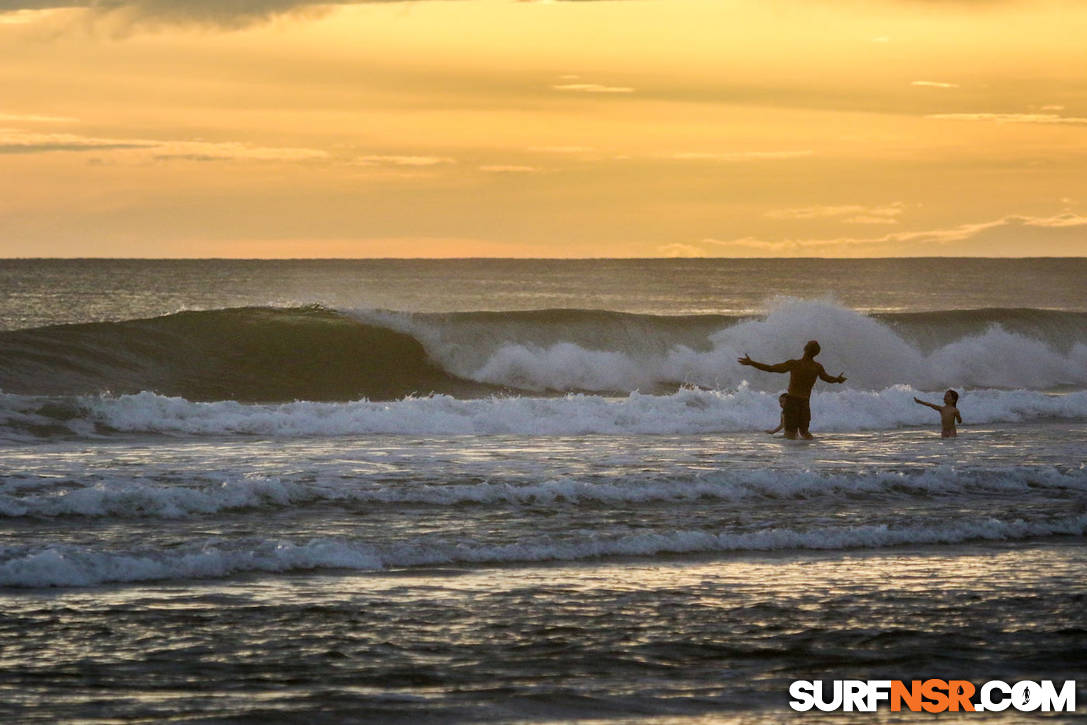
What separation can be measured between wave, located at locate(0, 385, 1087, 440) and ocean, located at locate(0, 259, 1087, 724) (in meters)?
0.07

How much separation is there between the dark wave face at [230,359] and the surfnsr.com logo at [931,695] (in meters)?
18.6

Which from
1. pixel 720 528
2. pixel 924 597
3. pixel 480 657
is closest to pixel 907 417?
pixel 720 528

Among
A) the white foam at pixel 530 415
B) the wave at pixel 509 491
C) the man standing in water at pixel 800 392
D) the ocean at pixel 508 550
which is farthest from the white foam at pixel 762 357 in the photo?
the wave at pixel 509 491

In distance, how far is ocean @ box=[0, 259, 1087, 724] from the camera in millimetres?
6953

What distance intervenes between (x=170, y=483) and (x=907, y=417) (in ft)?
41.2

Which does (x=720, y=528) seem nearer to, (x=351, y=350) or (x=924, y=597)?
(x=924, y=597)

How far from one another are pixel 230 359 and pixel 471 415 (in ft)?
34.9

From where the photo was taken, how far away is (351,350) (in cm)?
2978

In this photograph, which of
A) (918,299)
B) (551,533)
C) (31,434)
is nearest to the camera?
(551,533)

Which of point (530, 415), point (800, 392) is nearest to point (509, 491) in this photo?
point (800, 392)

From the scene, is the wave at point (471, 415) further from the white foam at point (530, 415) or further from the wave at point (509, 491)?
the wave at point (509, 491)

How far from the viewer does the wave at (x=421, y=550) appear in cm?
927

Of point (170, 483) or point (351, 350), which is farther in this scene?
point (351, 350)

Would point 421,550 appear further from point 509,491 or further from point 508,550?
point 509,491
